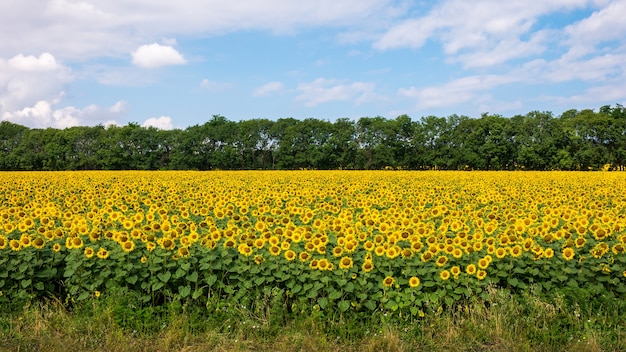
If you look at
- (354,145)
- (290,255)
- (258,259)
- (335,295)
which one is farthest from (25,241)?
(354,145)

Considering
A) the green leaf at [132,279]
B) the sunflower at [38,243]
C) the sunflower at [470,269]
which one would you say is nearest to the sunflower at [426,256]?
the sunflower at [470,269]

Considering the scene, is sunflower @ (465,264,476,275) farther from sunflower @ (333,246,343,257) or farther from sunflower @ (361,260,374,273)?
sunflower @ (333,246,343,257)

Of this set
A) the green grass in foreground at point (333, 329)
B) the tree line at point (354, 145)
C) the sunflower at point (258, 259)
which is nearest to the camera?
the green grass in foreground at point (333, 329)

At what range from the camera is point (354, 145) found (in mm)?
72625

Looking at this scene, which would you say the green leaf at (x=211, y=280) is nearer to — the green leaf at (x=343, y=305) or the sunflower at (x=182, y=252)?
the sunflower at (x=182, y=252)

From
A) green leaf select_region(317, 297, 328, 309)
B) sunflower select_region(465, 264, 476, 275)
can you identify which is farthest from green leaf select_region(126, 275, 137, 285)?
sunflower select_region(465, 264, 476, 275)

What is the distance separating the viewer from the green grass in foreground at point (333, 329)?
5.82 m

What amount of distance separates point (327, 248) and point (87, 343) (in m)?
3.19

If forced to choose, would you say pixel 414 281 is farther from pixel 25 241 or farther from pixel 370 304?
pixel 25 241

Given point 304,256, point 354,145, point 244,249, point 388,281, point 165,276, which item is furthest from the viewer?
point 354,145

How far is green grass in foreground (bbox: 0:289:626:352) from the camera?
5.82 m

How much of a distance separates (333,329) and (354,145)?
67055 millimetres

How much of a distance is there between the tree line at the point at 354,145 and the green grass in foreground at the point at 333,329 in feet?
209

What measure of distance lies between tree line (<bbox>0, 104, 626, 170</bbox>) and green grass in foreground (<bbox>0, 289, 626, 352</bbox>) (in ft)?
209
